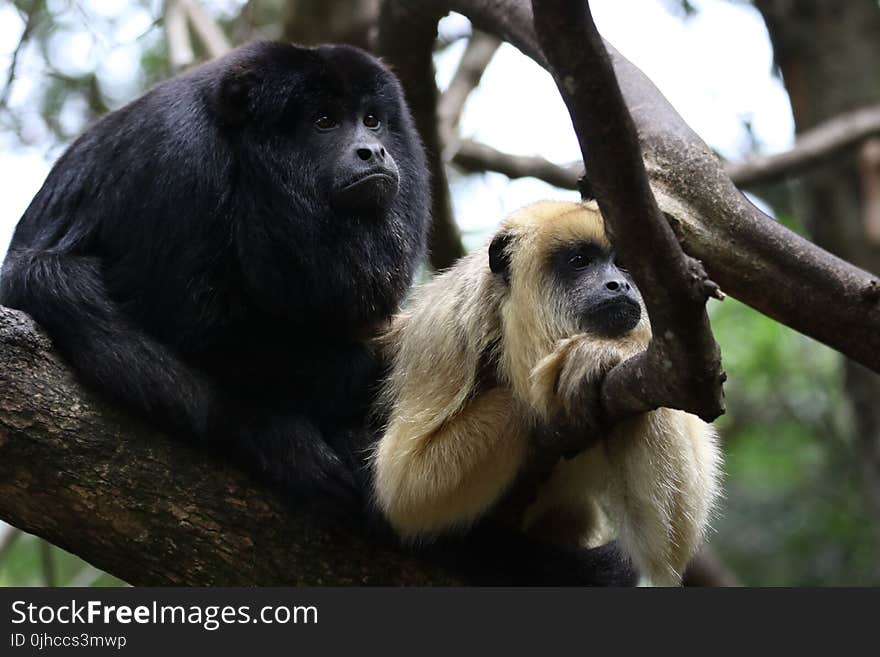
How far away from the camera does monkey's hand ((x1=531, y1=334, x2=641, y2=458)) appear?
10.5 ft

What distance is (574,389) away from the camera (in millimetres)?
3227

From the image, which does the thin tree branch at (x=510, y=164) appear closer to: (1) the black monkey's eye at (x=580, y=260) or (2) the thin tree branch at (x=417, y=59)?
(2) the thin tree branch at (x=417, y=59)

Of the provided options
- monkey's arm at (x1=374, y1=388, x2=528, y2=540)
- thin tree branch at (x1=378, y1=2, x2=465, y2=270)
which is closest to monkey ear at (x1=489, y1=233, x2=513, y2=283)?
monkey's arm at (x1=374, y1=388, x2=528, y2=540)

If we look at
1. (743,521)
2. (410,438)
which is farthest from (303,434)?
(743,521)

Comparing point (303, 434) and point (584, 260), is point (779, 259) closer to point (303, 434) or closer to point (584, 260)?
point (584, 260)

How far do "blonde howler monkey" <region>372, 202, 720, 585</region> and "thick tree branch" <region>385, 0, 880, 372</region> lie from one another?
42cm

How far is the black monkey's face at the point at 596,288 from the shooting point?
3.44m

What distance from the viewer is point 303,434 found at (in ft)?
12.5

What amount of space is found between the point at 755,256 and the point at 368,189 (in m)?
1.45

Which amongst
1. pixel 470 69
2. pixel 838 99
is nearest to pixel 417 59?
pixel 470 69

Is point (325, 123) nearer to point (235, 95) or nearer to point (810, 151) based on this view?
point (235, 95)

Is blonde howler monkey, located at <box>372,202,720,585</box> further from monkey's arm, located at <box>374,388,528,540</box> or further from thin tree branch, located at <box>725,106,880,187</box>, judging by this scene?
thin tree branch, located at <box>725,106,880,187</box>

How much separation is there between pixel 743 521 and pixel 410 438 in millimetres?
8838

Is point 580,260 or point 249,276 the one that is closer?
point 580,260
